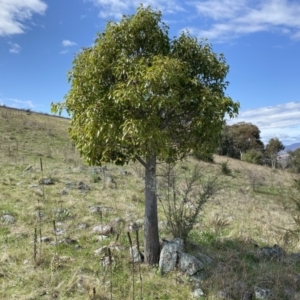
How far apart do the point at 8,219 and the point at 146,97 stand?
197 inches

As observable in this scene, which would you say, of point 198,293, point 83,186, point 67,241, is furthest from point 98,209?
point 198,293

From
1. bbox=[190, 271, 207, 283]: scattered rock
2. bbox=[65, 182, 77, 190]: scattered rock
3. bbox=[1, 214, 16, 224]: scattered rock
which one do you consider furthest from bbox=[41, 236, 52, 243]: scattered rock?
bbox=[65, 182, 77, 190]: scattered rock

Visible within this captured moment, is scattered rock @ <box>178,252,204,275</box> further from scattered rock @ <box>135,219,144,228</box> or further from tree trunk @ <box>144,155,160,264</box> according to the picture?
scattered rock @ <box>135,219,144,228</box>

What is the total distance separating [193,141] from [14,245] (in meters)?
4.04

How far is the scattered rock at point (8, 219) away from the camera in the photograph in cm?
731

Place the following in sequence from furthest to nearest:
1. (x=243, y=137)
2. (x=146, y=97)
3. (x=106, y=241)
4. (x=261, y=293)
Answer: (x=243, y=137), (x=106, y=241), (x=261, y=293), (x=146, y=97)

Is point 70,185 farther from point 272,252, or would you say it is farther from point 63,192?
point 272,252

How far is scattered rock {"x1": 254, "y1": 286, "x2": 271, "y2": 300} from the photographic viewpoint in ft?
16.1

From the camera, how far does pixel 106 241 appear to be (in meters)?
6.50

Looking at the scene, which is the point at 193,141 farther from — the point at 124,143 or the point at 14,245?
the point at 14,245

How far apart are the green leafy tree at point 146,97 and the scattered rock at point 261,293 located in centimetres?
177

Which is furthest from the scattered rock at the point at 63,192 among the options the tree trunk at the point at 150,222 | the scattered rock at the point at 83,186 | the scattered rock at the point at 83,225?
the tree trunk at the point at 150,222

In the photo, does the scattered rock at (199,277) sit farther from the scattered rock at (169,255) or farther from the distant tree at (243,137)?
the distant tree at (243,137)

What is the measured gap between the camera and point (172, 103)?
4594mm
